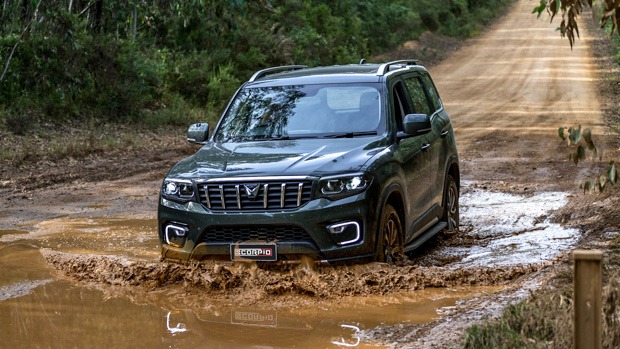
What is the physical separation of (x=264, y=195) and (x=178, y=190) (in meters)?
0.81

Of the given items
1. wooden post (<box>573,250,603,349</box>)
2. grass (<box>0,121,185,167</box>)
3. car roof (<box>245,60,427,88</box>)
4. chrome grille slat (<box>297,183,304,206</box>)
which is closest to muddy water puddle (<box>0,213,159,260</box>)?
car roof (<box>245,60,427,88</box>)

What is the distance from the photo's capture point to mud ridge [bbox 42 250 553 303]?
605 cm

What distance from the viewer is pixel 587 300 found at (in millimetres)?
3297

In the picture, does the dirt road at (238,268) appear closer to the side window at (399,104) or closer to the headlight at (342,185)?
the headlight at (342,185)

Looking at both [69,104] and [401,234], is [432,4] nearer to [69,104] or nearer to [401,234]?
[69,104]

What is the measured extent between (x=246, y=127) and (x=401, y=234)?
70.0 inches

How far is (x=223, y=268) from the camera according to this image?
6176mm

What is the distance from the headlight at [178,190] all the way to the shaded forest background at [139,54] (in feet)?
31.7

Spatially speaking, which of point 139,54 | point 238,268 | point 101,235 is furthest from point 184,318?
point 139,54

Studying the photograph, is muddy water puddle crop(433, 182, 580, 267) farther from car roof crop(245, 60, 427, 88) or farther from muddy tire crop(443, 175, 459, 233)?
car roof crop(245, 60, 427, 88)

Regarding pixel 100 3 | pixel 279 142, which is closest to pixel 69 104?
pixel 100 3

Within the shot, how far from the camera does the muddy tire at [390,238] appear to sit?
6.24 metres

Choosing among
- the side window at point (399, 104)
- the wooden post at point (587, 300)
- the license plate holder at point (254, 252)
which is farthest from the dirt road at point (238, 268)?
the wooden post at point (587, 300)

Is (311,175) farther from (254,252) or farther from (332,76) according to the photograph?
(332,76)
